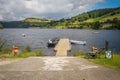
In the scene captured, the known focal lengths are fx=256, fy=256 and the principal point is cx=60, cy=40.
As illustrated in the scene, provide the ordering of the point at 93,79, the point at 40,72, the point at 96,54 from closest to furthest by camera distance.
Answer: the point at 93,79 < the point at 40,72 < the point at 96,54

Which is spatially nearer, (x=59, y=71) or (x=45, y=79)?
(x=45, y=79)

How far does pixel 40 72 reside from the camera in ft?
52.4

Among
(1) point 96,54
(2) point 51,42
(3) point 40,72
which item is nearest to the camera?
(3) point 40,72

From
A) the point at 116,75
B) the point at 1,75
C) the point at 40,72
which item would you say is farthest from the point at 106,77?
the point at 1,75

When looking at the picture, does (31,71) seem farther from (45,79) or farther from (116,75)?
(116,75)

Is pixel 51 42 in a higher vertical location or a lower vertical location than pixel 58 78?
lower

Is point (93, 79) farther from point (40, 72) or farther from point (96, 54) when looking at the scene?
point (96, 54)

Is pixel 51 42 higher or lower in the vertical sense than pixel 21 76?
lower

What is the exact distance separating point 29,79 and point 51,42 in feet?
212

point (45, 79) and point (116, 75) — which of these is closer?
point (45, 79)

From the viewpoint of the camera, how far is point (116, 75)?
49.2 feet

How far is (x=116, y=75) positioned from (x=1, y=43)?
22.9 metres

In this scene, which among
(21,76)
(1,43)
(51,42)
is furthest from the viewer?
(51,42)

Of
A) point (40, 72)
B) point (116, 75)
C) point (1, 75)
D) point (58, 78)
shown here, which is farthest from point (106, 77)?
point (1, 75)
